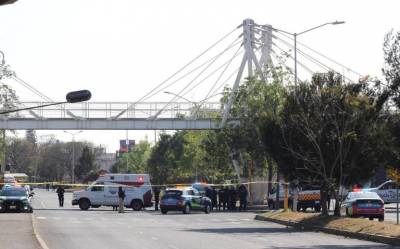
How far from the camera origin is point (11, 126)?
247 ft

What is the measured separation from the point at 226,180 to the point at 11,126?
66.8ft

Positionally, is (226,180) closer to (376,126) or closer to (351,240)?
(376,126)

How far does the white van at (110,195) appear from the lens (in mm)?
55031

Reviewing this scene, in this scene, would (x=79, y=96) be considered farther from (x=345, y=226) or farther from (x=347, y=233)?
(x=345, y=226)

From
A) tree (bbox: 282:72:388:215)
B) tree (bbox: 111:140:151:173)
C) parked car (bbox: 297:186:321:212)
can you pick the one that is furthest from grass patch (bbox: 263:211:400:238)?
tree (bbox: 111:140:151:173)

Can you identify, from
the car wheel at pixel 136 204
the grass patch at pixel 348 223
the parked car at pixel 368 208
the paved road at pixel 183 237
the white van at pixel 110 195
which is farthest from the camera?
the car wheel at pixel 136 204

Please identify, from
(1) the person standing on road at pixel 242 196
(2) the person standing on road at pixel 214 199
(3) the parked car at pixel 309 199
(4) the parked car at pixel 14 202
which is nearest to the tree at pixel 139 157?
(2) the person standing on road at pixel 214 199

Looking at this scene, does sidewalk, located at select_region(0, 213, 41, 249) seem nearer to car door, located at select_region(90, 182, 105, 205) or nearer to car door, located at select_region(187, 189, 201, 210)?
car door, located at select_region(187, 189, 201, 210)

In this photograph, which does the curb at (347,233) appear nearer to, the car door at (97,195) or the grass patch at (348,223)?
the grass patch at (348,223)

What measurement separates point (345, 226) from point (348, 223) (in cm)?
52

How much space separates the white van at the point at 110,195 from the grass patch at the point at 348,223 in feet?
60.6

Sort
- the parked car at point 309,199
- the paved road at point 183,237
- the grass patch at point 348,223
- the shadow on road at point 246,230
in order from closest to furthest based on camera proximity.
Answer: the paved road at point 183,237
the grass patch at point 348,223
the shadow on road at point 246,230
the parked car at point 309,199

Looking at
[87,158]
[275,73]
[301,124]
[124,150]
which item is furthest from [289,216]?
[124,150]

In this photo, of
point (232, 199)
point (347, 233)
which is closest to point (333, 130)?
point (347, 233)
